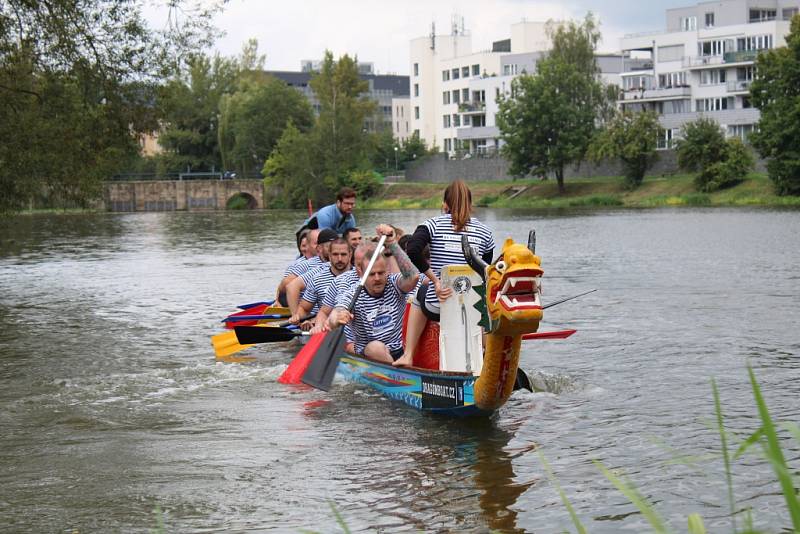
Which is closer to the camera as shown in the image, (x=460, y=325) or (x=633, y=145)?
(x=460, y=325)

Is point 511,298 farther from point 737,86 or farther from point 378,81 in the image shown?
point 378,81

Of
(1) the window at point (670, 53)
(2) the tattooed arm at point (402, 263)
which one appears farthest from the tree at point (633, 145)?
(2) the tattooed arm at point (402, 263)

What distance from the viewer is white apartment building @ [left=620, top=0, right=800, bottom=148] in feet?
276

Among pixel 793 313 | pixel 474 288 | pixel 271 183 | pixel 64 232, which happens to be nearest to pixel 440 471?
pixel 474 288

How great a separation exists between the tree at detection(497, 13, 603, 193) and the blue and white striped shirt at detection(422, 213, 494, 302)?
67901 millimetres

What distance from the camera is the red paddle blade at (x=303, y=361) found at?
1184 centimetres

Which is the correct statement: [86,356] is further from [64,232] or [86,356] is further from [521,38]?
[521,38]

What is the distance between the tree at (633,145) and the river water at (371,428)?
50362mm

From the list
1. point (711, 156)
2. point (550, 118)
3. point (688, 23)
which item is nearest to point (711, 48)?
point (688, 23)

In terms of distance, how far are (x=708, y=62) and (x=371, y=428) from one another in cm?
8072

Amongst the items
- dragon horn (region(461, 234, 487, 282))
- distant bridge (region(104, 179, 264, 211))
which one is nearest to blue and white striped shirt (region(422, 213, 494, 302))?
dragon horn (region(461, 234, 487, 282))

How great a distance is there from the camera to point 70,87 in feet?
73.9

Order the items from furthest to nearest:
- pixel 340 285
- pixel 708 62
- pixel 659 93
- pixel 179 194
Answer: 1. pixel 179 194
2. pixel 659 93
3. pixel 708 62
4. pixel 340 285

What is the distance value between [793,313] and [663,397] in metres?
7.40
